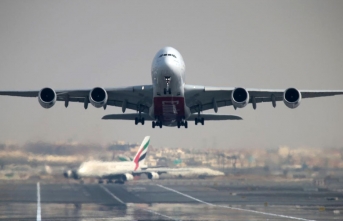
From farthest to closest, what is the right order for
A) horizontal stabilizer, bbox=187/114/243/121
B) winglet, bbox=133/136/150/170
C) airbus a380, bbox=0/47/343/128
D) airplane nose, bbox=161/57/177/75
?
1. winglet, bbox=133/136/150/170
2. horizontal stabilizer, bbox=187/114/243/121
3. airbus a380, bbox=0/47/343/128
4. airplane nose, bbox=161/57/177/75

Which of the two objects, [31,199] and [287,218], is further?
[31,199]

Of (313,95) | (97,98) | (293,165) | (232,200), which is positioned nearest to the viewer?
(97,98)

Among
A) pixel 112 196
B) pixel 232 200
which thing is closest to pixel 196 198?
pixel 232 200

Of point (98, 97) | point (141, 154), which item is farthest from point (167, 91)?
point (141, 154)

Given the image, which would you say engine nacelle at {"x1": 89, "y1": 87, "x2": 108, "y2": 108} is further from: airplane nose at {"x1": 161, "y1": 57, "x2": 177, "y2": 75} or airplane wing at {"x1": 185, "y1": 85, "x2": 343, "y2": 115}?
airplane wing at {"x1": 185, "y1": 85, "x2": 343, "y2": 115}

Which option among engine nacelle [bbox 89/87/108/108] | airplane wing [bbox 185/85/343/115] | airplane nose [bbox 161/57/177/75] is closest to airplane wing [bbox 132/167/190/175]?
airplane wing [bbox 185/85/343/115]

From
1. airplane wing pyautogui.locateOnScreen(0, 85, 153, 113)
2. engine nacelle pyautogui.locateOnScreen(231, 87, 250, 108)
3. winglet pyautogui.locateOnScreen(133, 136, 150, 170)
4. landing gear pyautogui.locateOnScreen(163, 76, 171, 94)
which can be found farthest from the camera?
winglet pyautogui.locateOnScreen(133, 136, 150, 170)

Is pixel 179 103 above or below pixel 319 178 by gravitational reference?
above

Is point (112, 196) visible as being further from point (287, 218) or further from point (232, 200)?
point (287, 218)
